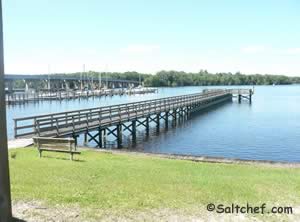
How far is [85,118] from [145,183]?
75.4 feet

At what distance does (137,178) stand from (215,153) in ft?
53.1

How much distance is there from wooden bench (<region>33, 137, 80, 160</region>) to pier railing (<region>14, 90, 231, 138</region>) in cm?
438

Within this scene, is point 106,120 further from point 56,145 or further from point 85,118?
point 56,145

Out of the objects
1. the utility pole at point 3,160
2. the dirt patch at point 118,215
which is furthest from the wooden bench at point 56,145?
the utility pole at point 3,160

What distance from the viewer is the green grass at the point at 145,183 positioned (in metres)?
7.99

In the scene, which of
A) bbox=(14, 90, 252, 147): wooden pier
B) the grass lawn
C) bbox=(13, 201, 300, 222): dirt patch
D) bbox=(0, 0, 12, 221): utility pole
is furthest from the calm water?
bbox=(0, 0, 12, 221): utility pole

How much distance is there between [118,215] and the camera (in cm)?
694

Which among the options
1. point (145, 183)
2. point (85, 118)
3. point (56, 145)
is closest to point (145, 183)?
point (145, 183)

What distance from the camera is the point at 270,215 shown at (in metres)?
7.17

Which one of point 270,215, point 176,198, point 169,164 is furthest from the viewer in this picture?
point 169,164

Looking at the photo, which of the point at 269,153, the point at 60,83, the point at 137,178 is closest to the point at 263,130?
the point at 269,153

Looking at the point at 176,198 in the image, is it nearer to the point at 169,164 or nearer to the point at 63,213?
the point at 63,213

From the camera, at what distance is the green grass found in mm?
7988

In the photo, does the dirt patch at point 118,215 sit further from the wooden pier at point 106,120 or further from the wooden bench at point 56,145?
the wooden pier at point 106,120
